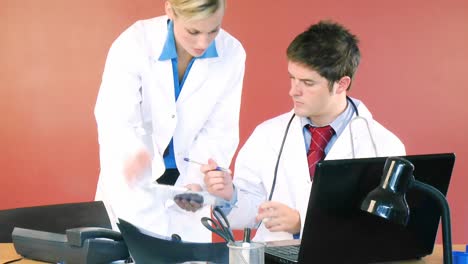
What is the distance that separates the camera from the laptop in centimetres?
150

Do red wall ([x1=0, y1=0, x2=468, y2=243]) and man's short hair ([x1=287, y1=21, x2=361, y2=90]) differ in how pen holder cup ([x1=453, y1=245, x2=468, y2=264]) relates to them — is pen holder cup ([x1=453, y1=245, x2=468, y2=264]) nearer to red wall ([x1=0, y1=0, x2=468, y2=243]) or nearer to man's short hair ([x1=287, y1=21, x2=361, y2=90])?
man's short hair ([x1=287, y1=21, x2=361, y2=90])

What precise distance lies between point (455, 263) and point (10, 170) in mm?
2287

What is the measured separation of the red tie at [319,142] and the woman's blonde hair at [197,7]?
1.66 ft

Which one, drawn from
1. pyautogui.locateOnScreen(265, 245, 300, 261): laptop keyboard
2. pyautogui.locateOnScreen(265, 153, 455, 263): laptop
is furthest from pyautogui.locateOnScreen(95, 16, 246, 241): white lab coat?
pyautogui.locateOnScreen(265, 153, 455, 263): laptop

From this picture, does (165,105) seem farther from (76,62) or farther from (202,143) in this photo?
(76,62)

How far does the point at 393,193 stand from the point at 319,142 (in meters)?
1.10

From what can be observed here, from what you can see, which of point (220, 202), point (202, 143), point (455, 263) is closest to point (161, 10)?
point (202, 143)

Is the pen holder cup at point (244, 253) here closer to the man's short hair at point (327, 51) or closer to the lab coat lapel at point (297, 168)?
the lab coat lapel at point (297, 168)

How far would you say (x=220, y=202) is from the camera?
6.55ft

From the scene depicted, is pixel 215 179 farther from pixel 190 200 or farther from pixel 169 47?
pixel 169 47

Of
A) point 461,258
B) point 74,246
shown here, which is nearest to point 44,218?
point 74,246

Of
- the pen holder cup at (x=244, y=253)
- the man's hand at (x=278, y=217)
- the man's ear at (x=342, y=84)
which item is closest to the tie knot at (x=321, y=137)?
the man's ear at (x=342, y=84)

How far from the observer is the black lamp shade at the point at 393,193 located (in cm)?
127

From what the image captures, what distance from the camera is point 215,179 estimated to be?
80.3 inches
